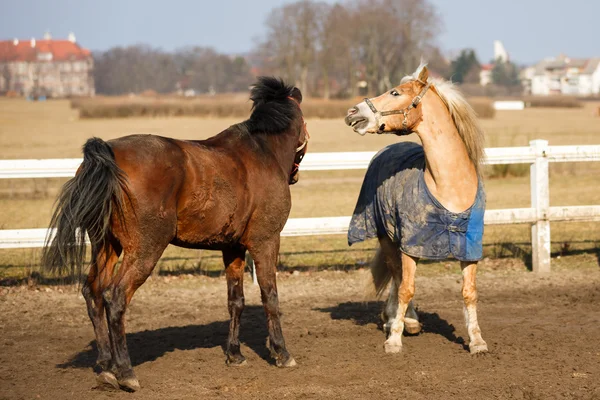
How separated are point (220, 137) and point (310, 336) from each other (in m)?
1.99

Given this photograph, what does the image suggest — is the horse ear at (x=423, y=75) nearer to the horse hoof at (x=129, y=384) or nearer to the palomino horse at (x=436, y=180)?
the palomino horse at (x=436, y=180)

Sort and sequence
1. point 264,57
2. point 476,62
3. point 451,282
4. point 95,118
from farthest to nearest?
point 476,62 → point 264,57 → point 95,118 → point 451,282

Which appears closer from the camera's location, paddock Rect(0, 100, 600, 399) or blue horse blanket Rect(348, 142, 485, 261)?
paddock Rect(0, 100, 600, 399)

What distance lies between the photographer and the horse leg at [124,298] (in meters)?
5.00

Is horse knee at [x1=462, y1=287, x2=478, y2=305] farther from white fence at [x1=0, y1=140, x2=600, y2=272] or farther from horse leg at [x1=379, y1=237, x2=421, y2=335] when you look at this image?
white fence at [x1=0, y1=140, x2=600, y2=272]

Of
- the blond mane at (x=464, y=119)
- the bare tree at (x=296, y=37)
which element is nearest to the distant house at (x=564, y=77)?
the bare tree at (x=296, y=37)

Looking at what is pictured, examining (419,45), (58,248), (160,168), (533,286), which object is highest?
(419,45)

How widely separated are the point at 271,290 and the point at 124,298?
1239mm

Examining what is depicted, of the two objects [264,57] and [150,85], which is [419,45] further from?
[150,85]

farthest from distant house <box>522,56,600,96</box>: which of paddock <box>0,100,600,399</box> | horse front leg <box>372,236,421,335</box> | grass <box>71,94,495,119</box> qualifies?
horse front leg <box>372,236,421,335</box>

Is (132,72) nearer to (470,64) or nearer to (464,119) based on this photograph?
(470,64)

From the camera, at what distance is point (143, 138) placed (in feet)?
17.2

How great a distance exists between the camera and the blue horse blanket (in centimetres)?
594

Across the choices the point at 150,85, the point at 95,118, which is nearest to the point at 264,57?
the point at 95,118
